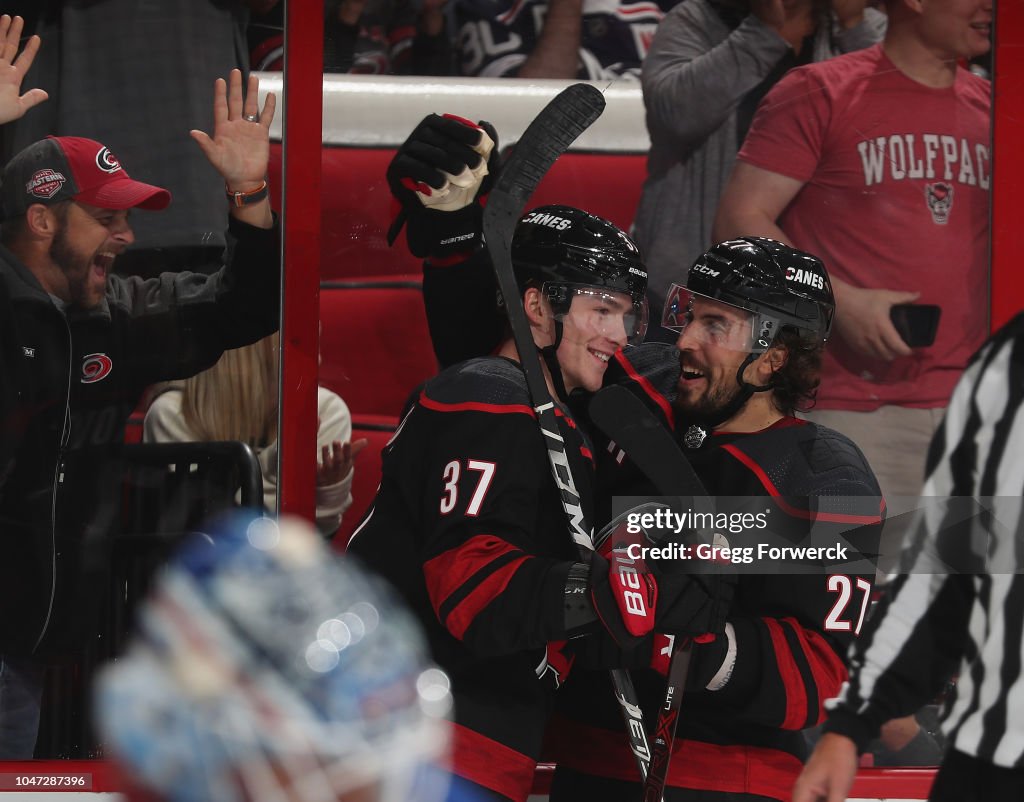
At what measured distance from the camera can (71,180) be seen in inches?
89.0

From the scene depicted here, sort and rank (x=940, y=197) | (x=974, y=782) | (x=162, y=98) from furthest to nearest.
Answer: (x=940, y=197) < (x=162, y=98) < (x=974, y=782)

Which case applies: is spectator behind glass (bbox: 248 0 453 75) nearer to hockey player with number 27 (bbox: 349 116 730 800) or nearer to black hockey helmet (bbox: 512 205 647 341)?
hockey player with number 27 (bbox: 349 116 730 800)

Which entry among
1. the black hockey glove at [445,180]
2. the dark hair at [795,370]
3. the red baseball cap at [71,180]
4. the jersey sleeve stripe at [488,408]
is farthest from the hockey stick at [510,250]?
the red baseball cap at [71,180]

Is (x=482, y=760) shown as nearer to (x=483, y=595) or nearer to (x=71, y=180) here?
(x=483, y=595)

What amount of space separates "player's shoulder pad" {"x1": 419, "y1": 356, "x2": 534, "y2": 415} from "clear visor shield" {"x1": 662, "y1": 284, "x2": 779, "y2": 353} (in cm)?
34

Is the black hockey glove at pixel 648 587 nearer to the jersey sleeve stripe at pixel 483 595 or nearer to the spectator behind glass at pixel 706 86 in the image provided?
the jersey sleeve stripe at pixel 483 595

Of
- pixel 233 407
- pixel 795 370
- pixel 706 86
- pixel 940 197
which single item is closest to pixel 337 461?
pixel 233 407

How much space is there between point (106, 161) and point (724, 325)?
122 centimetres

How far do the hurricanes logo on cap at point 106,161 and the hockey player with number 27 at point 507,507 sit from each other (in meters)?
0.54

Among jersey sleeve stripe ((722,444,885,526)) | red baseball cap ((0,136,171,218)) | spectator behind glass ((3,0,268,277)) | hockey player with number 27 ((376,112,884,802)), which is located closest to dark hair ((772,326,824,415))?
hockey player with number 27 ((376,112,884,802))

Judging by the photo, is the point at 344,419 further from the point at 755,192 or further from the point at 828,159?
the point at 828,159

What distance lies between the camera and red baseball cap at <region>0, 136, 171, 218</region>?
7.36 ft

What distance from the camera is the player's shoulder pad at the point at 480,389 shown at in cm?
193

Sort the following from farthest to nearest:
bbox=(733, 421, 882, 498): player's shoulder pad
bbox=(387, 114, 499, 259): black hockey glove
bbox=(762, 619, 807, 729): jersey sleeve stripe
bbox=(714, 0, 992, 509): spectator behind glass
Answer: bbox=(714, 0, 992, 509): spectator behind glass, bbox=(387, 114, 499, 259): black hockey glove, bbox=(733, 421, 882, 498): player's shoulder pad, bbox=(762, 619, 807, 729): jersey sleeve stripe
